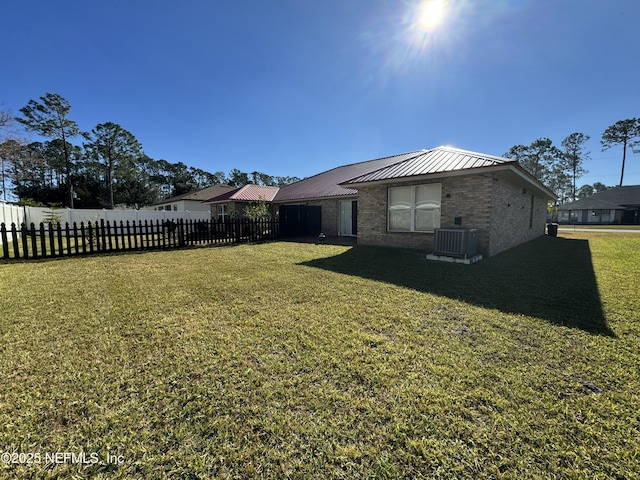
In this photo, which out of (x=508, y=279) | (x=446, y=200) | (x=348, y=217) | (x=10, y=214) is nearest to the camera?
(x=508, y=279)

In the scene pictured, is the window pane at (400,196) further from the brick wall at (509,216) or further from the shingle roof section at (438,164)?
the brick wall at (509,216)

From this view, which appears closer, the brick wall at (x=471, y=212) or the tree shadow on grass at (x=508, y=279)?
the tree shadow on grass at (x=508, y=279)

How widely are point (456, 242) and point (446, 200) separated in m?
1.76

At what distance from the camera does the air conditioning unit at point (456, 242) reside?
7.31 meters

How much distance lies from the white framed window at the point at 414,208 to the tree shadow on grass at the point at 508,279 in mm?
1111

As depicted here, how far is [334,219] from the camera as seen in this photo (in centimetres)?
1590

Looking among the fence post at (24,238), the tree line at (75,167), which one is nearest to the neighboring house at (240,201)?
the fence post at (24,238)

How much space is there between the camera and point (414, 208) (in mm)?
9383

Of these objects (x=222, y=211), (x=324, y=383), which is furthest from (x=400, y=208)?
(x=222, y=211)

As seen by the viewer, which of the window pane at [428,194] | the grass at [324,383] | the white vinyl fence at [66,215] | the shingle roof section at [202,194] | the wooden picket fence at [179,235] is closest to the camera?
the grass at [324,383]

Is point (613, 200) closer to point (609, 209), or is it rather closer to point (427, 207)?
point (609, 209)

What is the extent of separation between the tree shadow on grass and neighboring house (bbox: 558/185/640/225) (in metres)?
45.8

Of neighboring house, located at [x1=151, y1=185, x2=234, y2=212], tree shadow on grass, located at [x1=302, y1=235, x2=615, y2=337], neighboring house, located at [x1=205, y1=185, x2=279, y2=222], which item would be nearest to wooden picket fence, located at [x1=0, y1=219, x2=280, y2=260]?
neighboring house, located at [x1=205, y1=185, x2=279, y2=222]

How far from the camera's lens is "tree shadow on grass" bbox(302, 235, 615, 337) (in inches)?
155
